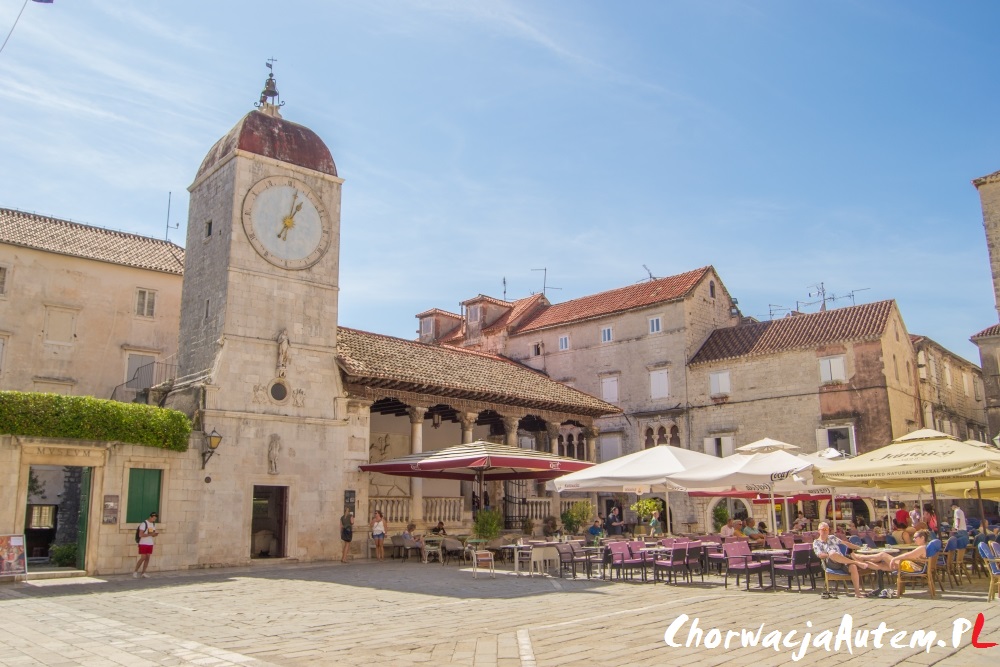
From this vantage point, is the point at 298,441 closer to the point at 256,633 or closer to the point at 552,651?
the point at 256,633

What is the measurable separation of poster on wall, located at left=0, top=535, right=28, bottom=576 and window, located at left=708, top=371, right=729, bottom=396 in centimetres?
2639

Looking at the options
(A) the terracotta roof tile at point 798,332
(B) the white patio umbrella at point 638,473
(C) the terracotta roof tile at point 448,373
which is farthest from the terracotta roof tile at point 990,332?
(B) the white patio umbrella at point 638,473

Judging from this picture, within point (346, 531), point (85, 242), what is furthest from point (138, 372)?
point (346, 531)

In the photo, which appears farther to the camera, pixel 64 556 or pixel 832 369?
pixel 832 369

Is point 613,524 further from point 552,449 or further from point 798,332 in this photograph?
point 798,332

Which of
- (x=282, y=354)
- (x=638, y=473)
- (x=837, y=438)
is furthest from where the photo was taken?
(x=837, y=438)

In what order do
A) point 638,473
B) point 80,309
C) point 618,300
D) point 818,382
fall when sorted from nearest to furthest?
point 638,473, point 80,309, point 818,382, point 618,300

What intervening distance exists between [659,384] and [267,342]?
20156 millimetres

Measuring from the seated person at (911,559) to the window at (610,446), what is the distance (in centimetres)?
2410

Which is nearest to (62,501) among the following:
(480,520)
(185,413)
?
(185,413)

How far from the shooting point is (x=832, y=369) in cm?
3108

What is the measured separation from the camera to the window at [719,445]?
33281mm

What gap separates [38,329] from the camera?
88.8 ft

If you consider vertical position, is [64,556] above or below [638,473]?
below
